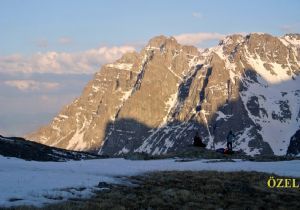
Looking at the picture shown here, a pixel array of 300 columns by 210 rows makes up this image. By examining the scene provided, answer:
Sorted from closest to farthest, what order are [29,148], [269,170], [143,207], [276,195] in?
[143,207] < [276,195] < [269,170] < [29,148]

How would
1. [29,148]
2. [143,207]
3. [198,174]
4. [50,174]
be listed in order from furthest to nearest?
[29,148], [198,174], [50,174], [143,207]

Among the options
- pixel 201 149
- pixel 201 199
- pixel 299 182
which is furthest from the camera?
pixel 201 149

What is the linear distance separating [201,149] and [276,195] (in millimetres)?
32696

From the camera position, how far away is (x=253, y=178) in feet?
104

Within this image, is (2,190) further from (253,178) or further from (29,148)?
(29,148)

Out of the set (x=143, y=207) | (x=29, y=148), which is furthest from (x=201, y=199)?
(x=29, y=148)

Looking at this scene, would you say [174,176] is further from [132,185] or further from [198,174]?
[132,185]

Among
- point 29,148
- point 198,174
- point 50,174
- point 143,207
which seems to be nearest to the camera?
point 143,207

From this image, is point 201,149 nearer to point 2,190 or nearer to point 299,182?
point 299,182

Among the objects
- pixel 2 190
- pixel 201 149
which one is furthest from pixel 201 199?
pixel 201 149

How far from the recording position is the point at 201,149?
5922 cm

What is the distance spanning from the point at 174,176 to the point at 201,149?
88.8 ft

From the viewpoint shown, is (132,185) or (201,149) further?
(201,149)

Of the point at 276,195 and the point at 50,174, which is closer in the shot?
the point at 276,195
